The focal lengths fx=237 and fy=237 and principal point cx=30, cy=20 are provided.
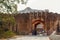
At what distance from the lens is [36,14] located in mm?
42656

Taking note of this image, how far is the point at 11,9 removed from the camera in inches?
741

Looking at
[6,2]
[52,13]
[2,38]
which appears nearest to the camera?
[6,2]

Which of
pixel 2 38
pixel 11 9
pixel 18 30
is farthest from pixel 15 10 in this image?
pixel 18 30

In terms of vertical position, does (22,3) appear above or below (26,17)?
above

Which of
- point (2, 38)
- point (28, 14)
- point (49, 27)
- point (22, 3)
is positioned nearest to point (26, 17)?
point (28, 14)

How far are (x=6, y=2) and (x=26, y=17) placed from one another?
963 inches

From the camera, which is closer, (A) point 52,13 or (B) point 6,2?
(B) point 6,2

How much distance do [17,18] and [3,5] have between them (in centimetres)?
2438

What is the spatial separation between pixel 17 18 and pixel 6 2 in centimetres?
2442

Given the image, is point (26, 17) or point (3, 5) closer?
point (3, 5)

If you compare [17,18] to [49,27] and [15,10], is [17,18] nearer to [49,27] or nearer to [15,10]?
[49,27]

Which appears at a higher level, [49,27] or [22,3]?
[22,3]

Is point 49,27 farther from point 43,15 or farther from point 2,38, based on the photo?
point 2,38

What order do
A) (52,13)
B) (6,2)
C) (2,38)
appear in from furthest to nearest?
1. (52,13)
2. (2,38)
3. (6,2)
